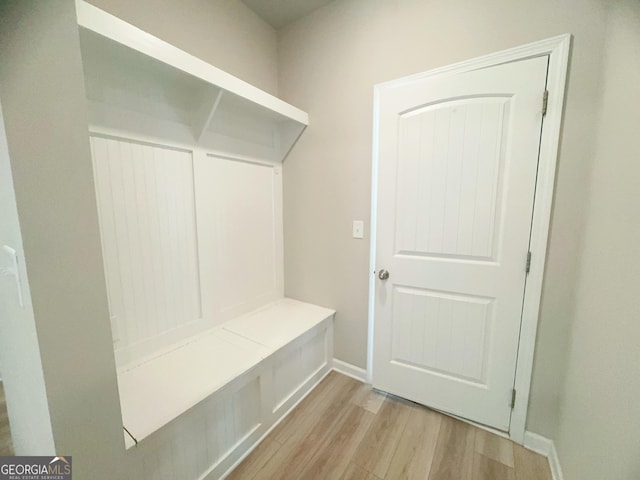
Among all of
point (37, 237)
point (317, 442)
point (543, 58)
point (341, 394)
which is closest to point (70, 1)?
point (37, 237)

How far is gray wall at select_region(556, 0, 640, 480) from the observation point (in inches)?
29.4

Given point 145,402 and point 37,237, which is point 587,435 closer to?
point 145,402

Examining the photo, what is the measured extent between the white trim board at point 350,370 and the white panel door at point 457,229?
23 cm

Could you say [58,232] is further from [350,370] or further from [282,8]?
[282,8]

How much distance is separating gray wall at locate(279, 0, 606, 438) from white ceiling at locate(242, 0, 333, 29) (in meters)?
0.06

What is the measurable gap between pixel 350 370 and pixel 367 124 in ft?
5.91

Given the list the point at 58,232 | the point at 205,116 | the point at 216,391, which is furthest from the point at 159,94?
the point at 216,391

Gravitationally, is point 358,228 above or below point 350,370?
above

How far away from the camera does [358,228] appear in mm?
1734

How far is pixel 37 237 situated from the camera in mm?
592

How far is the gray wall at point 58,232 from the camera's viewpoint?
22.0 inches

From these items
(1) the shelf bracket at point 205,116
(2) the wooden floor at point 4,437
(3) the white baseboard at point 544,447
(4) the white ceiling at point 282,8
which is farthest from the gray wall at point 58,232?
(3) the white baseboard at point 544,447

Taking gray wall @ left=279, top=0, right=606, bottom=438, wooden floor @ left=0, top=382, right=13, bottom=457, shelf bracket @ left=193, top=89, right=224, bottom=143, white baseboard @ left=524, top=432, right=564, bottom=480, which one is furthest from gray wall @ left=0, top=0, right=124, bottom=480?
white baseboard @ left=524, top=432, right=564, bottom=480

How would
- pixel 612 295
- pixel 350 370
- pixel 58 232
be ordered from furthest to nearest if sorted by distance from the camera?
pixel 350 370 < pixel 612 295 < pixel 58 232
